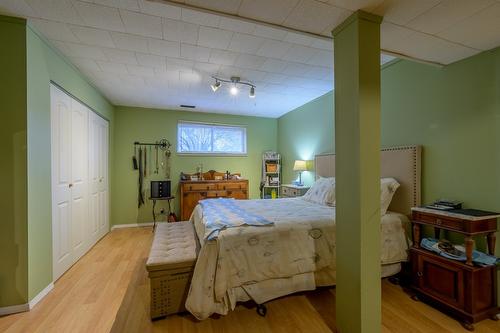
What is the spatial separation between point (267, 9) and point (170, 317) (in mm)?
2469

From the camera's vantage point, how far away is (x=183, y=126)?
5125mm

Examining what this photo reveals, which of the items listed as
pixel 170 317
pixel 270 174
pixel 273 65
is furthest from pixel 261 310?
pixel 270 174

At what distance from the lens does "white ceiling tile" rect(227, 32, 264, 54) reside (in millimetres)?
2197

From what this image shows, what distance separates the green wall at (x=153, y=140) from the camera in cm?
464

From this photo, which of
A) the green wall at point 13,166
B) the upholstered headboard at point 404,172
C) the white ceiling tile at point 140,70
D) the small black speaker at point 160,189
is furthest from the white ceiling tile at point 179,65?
the upholstered headboard at point 404,172

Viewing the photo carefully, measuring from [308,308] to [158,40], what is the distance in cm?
289

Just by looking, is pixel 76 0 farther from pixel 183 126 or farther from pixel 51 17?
pixel 183 126

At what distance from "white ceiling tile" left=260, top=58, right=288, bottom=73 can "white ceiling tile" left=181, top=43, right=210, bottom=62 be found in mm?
706

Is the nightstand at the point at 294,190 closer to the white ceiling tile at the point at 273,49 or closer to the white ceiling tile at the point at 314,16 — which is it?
the white ceiling tile at the point at 273,49

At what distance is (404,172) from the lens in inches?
102

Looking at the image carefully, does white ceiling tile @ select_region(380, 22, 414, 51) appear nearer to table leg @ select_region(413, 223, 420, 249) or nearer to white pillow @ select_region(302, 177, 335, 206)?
table leg @ select_region(413, 223, 420, 249)

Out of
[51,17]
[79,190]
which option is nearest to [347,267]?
[51,17]

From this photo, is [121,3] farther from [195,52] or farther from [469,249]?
[469,249]

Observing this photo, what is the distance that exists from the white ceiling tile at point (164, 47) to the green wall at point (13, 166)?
3.36 ft
